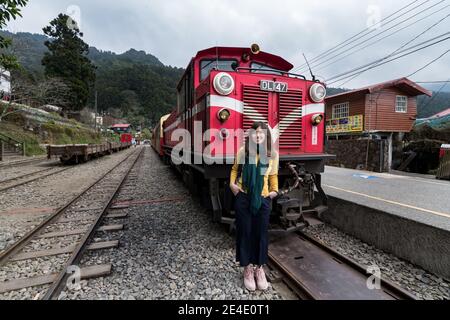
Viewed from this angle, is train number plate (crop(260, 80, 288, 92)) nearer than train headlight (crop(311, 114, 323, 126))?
Yes

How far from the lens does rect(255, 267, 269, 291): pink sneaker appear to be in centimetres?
269

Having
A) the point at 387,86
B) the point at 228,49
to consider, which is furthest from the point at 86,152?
the point at 387,86

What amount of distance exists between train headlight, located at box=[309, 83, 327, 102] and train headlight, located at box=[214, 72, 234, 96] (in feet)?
5.33

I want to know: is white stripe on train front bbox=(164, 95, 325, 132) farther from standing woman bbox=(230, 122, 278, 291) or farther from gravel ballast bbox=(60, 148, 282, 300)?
gravel ballast bbox=(60, 148, 282, 300)

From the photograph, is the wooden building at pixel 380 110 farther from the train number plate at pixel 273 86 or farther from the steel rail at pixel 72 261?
the steel rail at pixel 72 261

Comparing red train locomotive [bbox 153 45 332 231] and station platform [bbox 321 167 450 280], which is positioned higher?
red train locomotive [bbox 153 45 332 231]

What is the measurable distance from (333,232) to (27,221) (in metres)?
6.13

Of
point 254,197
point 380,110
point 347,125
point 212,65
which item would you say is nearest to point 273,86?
point 212,65

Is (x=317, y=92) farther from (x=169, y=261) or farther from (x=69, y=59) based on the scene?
(x=69, y=59)

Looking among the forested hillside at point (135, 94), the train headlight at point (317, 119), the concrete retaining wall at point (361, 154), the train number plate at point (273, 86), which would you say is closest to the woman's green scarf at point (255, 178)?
the train number plate at point (273, 86)

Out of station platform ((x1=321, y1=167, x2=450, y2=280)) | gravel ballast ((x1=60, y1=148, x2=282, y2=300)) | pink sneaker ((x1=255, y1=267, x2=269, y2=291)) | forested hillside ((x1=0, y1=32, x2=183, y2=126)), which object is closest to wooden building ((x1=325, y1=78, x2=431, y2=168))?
station platform ((x1=321, y1=167, x2=450, y2=280))

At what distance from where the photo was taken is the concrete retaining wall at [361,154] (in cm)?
1157

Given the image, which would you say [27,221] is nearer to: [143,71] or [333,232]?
[333,232]

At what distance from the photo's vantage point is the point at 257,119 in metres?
3.97
